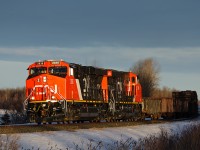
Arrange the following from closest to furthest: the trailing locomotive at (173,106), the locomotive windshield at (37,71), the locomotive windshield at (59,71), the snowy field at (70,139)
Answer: the snowy field at (70,139)
the locomotive windshield at (59,71)
the locomotive windshield at (37,71)
the trailing locomotive at (173,106)

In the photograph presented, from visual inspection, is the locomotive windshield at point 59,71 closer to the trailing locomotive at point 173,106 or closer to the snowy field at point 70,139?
the snowy field at point 70,139

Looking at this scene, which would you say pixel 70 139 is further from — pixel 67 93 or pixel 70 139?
pixel 67 93

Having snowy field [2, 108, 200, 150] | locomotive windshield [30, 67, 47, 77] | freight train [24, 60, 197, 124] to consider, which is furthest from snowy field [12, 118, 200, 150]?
locomotive windshield [30, 67, 47, 77]

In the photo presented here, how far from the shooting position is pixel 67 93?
79.7 ft

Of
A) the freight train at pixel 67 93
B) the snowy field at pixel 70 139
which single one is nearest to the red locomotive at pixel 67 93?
the freight train at pixel 67 93

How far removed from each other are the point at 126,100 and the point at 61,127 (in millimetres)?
12958

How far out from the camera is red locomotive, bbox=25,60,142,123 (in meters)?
24.0

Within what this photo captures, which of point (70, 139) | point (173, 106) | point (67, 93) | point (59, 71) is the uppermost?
point (59, 71)

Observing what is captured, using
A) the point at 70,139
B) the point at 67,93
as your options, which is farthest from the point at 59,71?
the point at 70,139

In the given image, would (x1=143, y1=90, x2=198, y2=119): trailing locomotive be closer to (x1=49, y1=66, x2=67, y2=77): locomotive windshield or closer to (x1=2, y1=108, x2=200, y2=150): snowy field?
(x1=49, y1=66, x2=67, y2=77): locomotive windshield

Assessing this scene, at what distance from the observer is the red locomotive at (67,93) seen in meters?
24.0

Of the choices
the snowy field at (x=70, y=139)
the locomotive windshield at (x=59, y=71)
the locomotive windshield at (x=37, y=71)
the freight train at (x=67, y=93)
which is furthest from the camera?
the locomotive windshield at (x=37, y=71)

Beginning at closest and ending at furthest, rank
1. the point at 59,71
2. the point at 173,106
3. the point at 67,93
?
the point at 67,93, the point at 59,71, the point at 173,106

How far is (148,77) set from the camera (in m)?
85.5
